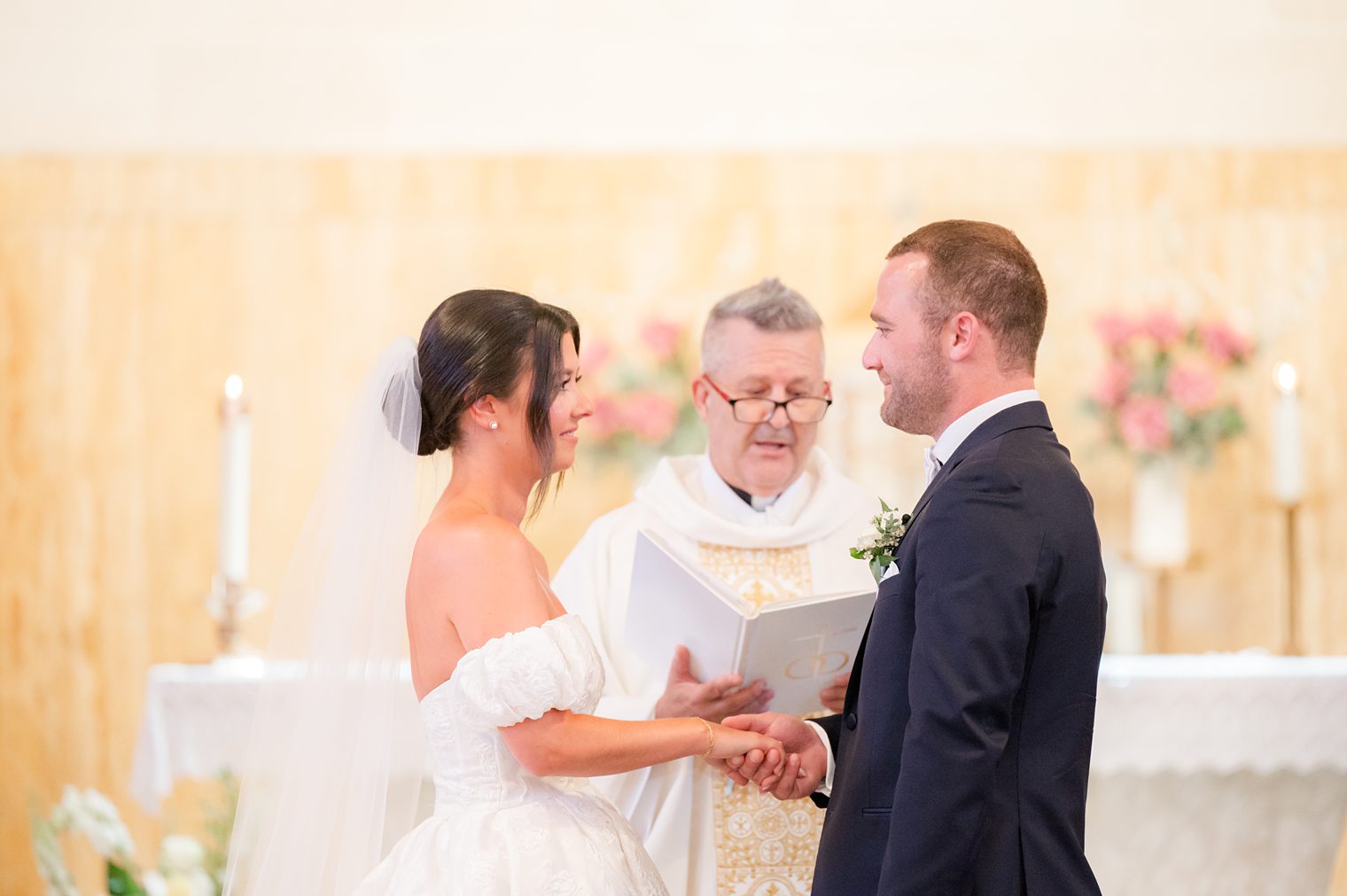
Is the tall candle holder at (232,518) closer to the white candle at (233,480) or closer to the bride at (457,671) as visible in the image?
the white candle at (233,480)

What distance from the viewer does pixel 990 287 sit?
2.40 m

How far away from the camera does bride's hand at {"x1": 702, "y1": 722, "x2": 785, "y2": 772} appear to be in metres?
2.70

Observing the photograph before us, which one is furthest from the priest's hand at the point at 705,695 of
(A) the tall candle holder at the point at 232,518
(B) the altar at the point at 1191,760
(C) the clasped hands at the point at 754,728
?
(A) the tall candle holder at the point at 232,518

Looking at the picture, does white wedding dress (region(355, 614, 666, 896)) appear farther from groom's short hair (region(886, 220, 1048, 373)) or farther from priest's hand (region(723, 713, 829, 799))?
groom's short hair (region(886, 220, 1048, 373))

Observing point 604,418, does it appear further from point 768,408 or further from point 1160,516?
point 1160,516

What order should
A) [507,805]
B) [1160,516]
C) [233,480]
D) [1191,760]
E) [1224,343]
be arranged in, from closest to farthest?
[507,805]
[1191,760]
[233,480]
[1224,343]
[1160,516]

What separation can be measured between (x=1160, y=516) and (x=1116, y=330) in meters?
0.76

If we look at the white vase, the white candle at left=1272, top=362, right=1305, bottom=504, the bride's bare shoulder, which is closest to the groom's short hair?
the bride's bare shoulder

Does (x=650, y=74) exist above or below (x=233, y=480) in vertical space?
above

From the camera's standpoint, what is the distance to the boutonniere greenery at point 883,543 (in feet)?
8.30

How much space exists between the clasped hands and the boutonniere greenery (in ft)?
1.45

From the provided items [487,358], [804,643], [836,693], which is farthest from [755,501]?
[487,358]

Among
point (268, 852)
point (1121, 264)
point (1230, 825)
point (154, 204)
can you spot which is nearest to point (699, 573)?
point (268, 852)

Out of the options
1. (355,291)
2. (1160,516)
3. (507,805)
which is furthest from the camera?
(355,291)
